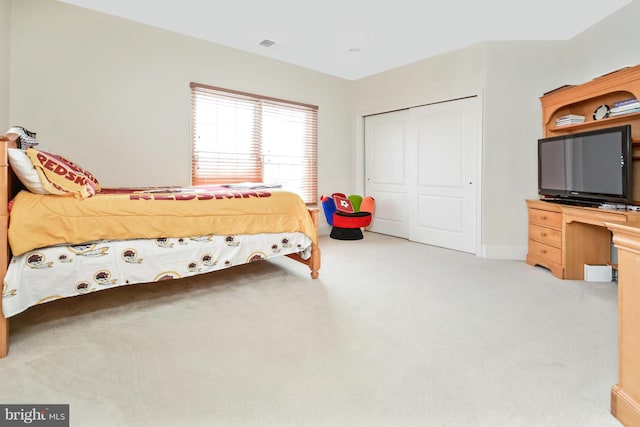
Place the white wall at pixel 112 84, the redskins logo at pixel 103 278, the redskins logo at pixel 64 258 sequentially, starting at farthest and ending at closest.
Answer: the white wall at pixel 112 84 < the redskins logo at pixel 103 278 < the redskins logo at pixel 64 258

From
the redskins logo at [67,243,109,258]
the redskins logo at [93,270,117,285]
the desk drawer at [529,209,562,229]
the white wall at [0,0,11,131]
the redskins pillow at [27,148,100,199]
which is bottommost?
the redskins logo at [93,270,117,285]

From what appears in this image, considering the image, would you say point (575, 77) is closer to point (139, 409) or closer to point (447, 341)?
point (447, 341)

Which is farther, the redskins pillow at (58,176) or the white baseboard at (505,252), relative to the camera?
the white baseboard at (505,252)

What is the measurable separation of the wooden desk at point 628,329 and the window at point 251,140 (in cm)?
371

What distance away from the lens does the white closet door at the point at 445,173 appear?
4.07 metres

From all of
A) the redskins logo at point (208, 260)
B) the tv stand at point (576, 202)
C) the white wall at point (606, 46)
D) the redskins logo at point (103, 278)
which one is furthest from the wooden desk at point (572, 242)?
the redskins logo at point (103, 278)

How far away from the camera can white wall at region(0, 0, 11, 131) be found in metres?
2.71

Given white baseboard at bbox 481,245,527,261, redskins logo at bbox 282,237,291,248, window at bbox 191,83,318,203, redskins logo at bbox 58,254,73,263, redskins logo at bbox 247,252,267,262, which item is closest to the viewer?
redskins logo at bbox 58,254,73,263

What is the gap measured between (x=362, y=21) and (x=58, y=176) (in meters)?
2.93

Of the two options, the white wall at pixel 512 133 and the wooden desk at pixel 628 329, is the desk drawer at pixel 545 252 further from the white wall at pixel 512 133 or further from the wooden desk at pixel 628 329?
the wooden desk at pixel 628 329

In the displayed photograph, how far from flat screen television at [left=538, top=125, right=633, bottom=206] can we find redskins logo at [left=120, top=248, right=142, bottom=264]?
11.8 ft

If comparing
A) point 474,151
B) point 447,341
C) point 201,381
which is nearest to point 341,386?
point 201,381

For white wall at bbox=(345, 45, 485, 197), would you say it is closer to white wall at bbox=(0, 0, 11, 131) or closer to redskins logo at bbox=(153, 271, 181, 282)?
redskins logo at bbox=(153, 271, 181, 282)

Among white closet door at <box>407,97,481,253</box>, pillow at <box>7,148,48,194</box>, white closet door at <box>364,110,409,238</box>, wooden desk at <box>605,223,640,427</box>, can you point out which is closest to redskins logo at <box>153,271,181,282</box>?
pillow at <box>7,148,48,194</box>
